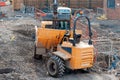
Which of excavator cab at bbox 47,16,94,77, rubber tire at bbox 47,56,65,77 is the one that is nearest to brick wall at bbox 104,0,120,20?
excavator cab at bbox 47,16,94,77

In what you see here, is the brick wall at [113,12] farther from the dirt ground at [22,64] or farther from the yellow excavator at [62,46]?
the yellow excavator at [62,46]

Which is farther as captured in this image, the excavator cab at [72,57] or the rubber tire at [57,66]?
the rubber tire at [57,66]

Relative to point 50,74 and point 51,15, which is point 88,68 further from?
point 51,15

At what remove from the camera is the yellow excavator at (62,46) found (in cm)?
1393

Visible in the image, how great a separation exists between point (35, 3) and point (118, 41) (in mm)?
19455

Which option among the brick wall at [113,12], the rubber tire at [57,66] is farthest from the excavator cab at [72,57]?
the brick wall at [113,12]

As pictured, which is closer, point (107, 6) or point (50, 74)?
point (50, 74)

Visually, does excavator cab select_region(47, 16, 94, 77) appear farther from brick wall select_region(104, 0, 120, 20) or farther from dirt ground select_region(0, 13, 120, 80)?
brick wall select_region(104, 0, 120, 20)

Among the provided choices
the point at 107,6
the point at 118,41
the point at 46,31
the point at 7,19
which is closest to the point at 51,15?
the point at 46,31

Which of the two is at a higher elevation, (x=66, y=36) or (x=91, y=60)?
(x=66, y=36)

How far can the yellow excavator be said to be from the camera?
13.9m

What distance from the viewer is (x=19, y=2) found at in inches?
1575

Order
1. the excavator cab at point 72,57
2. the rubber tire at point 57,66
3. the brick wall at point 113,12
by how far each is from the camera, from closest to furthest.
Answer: the excavator cab at point 72,57 < the rubber tire at point 57,66 < the brick wall at point 113,12

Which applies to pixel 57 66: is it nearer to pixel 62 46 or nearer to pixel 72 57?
pixel 72 57
